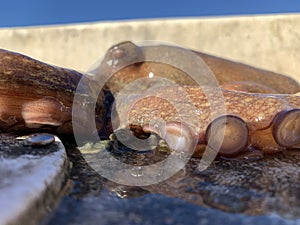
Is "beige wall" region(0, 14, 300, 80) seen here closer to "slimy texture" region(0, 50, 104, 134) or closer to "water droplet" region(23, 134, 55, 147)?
"slimy texture" region(0, 50, 104, 134)

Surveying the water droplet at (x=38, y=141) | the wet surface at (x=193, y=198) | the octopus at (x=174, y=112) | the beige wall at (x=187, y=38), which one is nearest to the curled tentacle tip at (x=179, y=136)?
the octopus at (x=174, y=112)

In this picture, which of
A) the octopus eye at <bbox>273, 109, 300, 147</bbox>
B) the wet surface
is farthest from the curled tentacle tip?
the octopus eye at <bbox>273, 109, 300, 147</bbox>

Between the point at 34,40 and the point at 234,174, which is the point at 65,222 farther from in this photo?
the point at 34,40

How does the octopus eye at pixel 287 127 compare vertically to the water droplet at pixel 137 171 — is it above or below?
above

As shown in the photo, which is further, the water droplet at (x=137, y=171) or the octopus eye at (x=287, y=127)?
the octopus eye at (x=287, y=127)

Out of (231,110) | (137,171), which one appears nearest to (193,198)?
(137,171)

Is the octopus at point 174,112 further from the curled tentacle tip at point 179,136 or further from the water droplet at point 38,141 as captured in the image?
the water droplet at point 38,141

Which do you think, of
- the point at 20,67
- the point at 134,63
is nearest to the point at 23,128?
the point at 20,67
